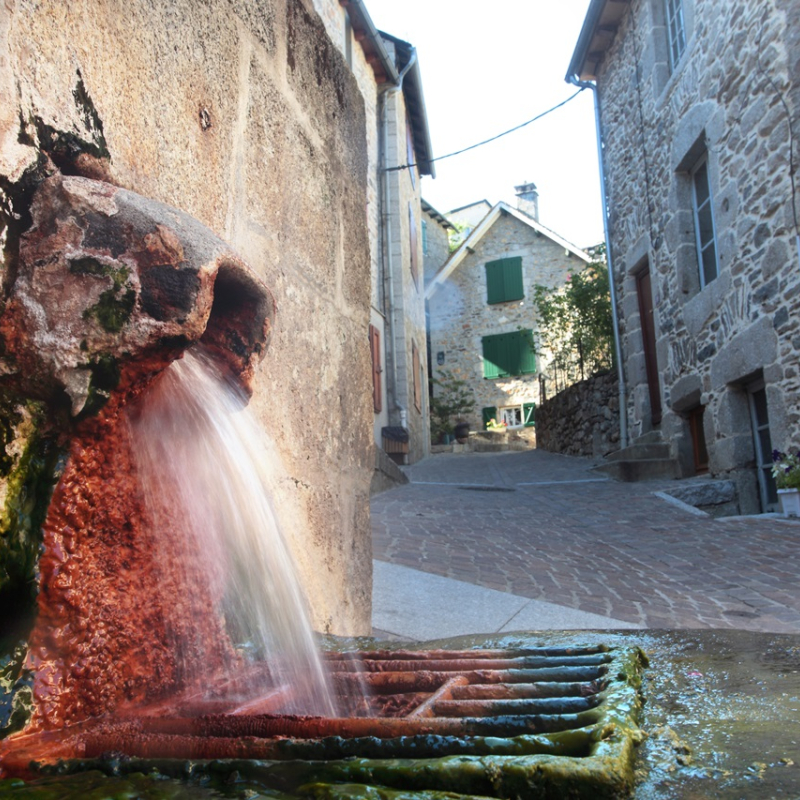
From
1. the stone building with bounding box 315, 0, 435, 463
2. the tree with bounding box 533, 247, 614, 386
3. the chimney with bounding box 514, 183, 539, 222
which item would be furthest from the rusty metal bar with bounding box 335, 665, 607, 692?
the chimney with bounding box 514, 183, 539, 222

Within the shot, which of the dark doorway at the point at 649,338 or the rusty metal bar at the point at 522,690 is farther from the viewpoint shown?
the dark doorway at the point at 649,338

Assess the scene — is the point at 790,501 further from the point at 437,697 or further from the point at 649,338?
the point at 437,697

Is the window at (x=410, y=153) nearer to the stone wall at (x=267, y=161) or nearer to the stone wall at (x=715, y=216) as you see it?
the stone wall at (x=715, y=216)

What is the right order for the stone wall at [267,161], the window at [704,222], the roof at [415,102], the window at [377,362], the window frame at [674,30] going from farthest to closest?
the roof at [415,102] → the window at [377,362] → the window frame at [674,30] → the window at [704,222] → the stone wall at [267,161]

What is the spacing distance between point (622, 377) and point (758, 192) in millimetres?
4732

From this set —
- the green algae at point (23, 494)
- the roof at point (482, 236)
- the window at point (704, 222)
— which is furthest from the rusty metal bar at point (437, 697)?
the roof at point (482, 236)

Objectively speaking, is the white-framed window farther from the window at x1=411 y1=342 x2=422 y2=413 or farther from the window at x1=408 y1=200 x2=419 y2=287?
the window at x1=408 y1=200 x2=419 y2=287

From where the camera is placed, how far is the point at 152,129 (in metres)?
1.28

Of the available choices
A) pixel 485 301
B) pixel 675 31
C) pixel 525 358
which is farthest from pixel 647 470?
pixel 485 301

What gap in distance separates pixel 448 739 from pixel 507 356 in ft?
73.5

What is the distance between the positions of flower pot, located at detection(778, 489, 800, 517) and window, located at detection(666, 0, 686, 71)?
222 inches

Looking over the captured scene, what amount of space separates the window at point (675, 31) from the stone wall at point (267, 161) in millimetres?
8869

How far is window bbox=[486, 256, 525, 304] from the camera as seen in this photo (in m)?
23.2

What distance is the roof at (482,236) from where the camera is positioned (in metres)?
23.0
